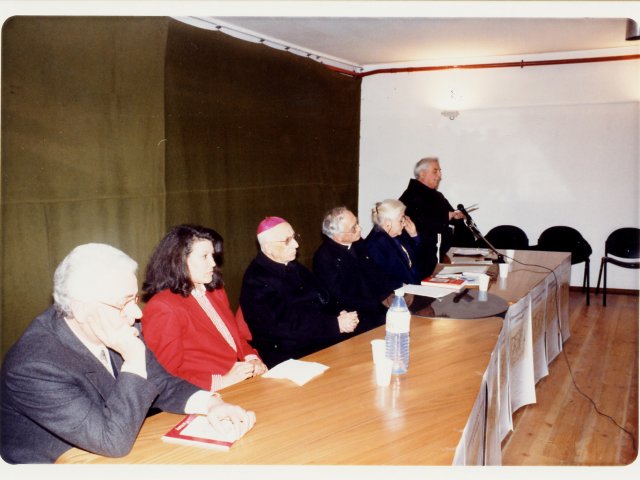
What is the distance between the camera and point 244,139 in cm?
491

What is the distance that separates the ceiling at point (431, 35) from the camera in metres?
5.09

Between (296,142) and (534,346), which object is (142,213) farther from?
(534,346)

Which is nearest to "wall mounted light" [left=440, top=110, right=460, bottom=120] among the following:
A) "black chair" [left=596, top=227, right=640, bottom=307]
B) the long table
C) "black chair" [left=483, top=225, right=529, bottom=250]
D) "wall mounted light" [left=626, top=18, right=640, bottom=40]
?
"black chair" [left=483, top=225, right=529, bottom=250]

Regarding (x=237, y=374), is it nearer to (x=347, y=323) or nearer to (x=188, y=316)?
(x=188, y=316)

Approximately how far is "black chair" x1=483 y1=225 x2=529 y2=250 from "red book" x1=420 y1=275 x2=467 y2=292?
3.35 meters

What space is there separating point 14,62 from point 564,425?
380 cm

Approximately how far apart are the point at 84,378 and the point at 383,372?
96 centimetres

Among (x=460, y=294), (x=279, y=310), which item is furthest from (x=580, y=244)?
(x=279, y=310)

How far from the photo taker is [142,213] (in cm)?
385

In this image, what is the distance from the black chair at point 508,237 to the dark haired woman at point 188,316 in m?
4.82

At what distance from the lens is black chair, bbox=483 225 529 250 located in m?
6.54

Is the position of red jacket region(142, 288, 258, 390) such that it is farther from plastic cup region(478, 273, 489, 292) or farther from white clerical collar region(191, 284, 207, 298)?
plastic cup region(478, 273, 489, 292)

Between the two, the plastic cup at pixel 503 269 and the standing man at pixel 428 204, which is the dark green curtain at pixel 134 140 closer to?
the standing man at pixel 428 204

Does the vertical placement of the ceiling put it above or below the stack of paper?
above
